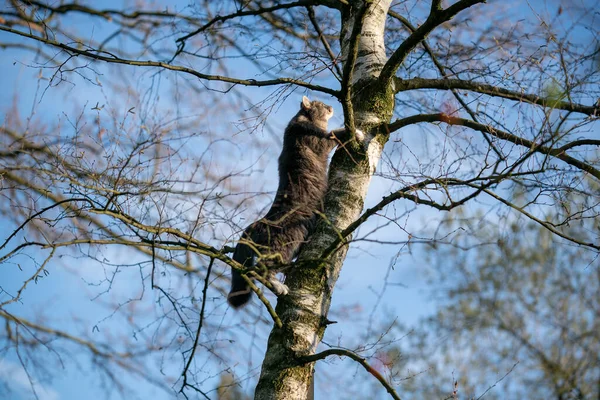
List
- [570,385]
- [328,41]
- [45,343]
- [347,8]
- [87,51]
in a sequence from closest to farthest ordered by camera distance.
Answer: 1. [87,51]
2. [347,8]
3. [45,343]
4. [328,41]
5. [570,385]

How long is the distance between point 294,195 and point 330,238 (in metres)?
0.67

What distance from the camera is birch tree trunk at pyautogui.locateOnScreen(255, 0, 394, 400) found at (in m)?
2.91

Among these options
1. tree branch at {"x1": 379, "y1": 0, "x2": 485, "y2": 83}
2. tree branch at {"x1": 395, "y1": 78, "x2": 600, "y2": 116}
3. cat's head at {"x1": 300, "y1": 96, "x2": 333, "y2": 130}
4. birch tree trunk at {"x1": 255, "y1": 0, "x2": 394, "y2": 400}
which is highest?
cat's head at {"x1": 300, "y1": 96, "x2": 333, "y2": 130}

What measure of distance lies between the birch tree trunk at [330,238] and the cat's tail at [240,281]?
1.24 ft

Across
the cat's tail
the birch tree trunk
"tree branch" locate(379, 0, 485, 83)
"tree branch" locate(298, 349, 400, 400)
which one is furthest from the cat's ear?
"tree branch" locate(298, 349, 400, 400)

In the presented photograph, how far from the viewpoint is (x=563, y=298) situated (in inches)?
302

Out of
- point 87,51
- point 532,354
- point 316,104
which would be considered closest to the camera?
point 87,51

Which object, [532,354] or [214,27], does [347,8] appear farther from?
[532,354]

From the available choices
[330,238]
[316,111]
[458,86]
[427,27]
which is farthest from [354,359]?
[316,111]

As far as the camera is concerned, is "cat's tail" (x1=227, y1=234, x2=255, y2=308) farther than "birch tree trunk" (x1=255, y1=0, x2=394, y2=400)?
Yes

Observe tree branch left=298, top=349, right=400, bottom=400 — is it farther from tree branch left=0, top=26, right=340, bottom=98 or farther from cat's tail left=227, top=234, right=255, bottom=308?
tree branch left=0, top=26, right=340, bottom=98

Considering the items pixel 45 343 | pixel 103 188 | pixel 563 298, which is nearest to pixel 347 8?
pixel 103 188

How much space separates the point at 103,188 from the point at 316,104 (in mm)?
2703

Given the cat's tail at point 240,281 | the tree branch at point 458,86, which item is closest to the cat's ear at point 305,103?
the tree branch at point 458,86
